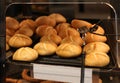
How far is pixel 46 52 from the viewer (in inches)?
29.6

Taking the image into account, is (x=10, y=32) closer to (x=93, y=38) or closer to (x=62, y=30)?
(x=62, y=30)

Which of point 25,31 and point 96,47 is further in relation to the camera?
point 25,31

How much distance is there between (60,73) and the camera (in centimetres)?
65

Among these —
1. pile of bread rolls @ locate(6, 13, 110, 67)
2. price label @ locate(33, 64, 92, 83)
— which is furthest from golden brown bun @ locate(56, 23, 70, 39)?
price label @ locate(33, 64, 92, 83)

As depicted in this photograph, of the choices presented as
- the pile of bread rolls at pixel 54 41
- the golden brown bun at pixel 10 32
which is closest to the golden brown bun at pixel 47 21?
the pile of bread rolls at pixel 54 41

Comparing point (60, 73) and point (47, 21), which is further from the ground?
point (47, 21)

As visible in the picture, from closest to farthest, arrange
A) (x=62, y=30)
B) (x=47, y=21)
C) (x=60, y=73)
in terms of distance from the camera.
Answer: (x=60, y=73) < (x=62, y=30) < (x=47, y=21)

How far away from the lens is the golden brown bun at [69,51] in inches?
28.5

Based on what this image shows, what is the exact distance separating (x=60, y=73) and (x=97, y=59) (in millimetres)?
124

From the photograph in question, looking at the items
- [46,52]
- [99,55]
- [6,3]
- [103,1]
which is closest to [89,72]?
[99,55]

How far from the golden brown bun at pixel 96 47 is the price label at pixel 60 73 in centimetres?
11

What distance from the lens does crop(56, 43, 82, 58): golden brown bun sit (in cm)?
72

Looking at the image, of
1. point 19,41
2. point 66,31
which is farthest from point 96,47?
point 19,41

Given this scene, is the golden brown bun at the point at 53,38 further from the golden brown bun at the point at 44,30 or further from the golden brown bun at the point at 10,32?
the golden brown bun at the point at 10,32
